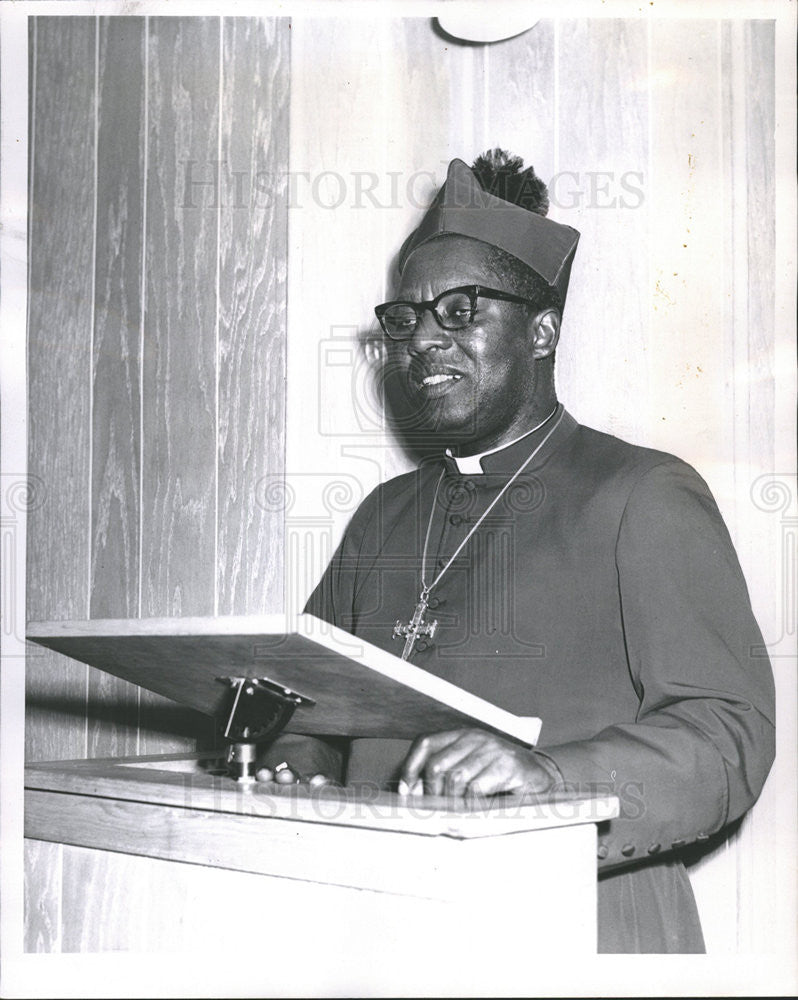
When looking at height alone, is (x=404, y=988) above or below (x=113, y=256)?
below

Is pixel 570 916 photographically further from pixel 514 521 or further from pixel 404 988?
pixel 514 521

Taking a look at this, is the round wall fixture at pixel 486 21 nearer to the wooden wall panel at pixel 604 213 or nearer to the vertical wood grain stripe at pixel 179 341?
the wooden wall panel at pixel 604 213

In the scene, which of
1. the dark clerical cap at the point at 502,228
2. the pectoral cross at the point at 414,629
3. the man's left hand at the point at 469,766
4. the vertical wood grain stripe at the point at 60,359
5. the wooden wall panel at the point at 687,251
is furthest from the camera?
the vertical wood grain stripe at the point at 60,359

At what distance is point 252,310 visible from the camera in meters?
2.64

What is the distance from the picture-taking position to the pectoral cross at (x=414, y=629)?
212 cm

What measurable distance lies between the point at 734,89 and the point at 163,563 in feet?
5.10

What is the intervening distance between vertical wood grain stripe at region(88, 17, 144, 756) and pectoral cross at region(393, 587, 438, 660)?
93cm

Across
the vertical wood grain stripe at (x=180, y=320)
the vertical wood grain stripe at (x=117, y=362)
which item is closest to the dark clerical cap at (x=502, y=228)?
the vertical wood grain stripe at (x=180, y=320)

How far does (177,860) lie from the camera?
1.54 meters

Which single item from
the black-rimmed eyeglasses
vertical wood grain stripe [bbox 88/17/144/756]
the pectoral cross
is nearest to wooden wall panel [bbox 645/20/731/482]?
the black-rimmed eyeglasses

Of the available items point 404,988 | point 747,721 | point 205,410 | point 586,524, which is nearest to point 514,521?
point 586,524

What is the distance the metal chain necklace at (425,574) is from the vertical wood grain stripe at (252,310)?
1.20 feet

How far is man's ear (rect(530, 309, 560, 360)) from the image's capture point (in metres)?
2.28

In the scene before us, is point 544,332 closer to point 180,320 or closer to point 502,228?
point 502,228
